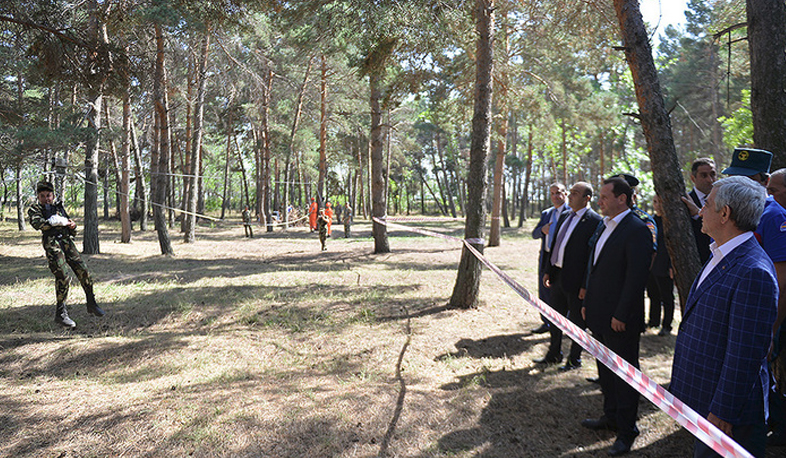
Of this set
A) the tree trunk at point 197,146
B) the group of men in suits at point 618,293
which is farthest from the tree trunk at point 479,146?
the tree trunk at point 197,146

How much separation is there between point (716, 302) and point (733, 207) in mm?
456

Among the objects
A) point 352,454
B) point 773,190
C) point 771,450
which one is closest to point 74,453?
point 352,454

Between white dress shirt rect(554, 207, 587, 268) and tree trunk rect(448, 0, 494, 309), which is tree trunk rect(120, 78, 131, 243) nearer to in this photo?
tree trunk rect(448, 0, 494, 309)

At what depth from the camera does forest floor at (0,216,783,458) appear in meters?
3.37

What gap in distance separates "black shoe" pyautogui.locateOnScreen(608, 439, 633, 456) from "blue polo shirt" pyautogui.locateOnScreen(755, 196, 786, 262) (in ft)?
5.64

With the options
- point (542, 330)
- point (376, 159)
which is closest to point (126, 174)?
point (376, 159)

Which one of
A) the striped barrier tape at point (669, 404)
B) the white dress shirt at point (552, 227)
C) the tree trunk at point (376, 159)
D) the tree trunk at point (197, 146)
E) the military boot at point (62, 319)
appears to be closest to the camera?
the striped barrier tape at point (669, 404)

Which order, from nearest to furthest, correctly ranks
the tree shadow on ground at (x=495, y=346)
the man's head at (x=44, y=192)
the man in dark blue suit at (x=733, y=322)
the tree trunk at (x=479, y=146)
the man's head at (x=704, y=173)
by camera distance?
the man in dark blue suit at (x=733, y=322), the man's head at (x=704, y=173), the tree shadow on ground at (x=495, y=346), the man's head at (x=44, y=192), the tree trunk at (x=479, y=146)

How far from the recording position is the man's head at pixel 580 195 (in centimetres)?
458

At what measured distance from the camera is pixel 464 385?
177 inches

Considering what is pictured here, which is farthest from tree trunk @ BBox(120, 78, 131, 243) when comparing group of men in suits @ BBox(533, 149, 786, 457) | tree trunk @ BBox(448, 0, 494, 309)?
group of men in suits @ BBox(533, 149, 786, 457)

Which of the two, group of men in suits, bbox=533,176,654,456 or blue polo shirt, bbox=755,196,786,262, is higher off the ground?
blue polo shirt, bbox=755,196,786,262

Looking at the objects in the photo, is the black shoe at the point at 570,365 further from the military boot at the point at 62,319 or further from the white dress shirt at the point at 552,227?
the military boot at the point at 62,319

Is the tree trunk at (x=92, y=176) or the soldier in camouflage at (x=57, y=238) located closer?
the soldier in camouflage at (x=57, y=238)
